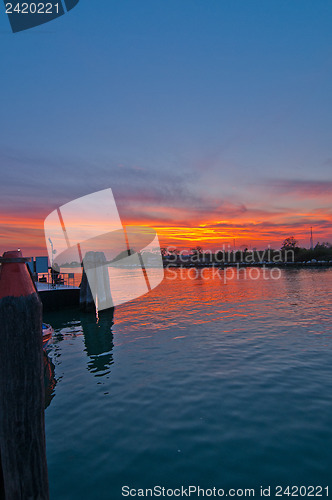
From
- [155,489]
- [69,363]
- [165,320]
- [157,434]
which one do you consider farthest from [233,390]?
[165,320]

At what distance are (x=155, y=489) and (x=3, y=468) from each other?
3.29m

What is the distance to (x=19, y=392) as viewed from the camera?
11.6 ft

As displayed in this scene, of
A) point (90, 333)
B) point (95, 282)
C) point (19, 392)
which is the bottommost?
point (90, 333)

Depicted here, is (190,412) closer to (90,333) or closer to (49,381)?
(49,381)

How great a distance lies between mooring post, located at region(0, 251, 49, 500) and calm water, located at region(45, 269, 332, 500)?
2512 millimetres

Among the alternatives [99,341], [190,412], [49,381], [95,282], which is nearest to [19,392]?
[190,412]

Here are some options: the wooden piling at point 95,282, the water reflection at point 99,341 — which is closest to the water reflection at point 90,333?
the water reflection at point 99,341

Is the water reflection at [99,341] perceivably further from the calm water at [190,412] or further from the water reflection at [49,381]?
the water reflection at [49,381]

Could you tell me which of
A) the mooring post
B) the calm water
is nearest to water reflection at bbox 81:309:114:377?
the calm water

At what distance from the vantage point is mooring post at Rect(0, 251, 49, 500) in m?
3.51

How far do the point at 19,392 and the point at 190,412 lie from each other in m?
6.04

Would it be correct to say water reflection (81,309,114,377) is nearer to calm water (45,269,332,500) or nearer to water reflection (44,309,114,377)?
water reflection (44,309,114,377)

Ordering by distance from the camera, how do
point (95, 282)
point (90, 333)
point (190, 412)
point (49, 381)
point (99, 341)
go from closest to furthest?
1. point (190, 412)
2. point (49, 381)
3. point (99, 341)
4. point (90, 333)
5. point (95, 282)

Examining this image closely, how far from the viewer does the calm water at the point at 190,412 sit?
5980mm
